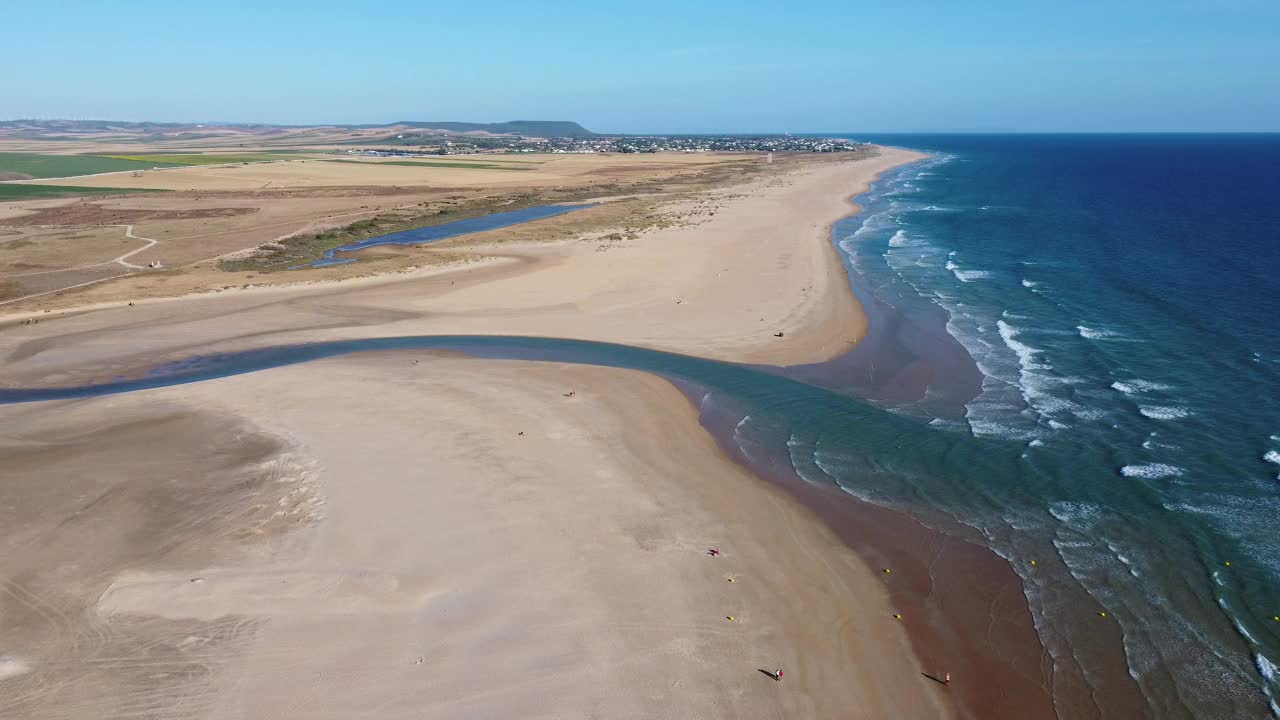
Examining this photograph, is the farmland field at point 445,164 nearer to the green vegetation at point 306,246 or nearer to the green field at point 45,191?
the green field at point 45,191

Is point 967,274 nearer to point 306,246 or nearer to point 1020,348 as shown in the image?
point 1020,348

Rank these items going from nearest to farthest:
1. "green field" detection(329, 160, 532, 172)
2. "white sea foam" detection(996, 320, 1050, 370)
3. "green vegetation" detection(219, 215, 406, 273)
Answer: "white sea foam" detection(996, 320, 1050, 370)
"green vegetation" detection(219, 215, 406, 273)
"green field" detection(329, 160, 532, 172)

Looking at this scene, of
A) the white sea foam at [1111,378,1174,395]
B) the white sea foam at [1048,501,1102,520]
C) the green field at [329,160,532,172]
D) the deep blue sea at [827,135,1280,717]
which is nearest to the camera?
the deep blue sea at [827,135,1280,717]

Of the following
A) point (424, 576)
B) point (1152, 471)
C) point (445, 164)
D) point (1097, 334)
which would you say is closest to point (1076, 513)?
point (1152, 471)

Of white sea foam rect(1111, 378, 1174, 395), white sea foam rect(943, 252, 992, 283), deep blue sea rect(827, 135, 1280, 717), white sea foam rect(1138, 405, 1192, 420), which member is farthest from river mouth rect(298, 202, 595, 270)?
white sea foam rect(1138, 405, 1192, 420)

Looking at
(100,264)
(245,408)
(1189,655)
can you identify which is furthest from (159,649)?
(100,264)

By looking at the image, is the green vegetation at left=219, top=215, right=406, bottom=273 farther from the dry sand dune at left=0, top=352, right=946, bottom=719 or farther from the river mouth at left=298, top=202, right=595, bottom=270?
the dry sand dune at left=0, top=352, right=946, bottom=719

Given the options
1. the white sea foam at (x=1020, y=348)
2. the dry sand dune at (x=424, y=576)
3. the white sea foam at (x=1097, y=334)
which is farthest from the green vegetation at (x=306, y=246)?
the white sea foam at (x=1097, y=334)
